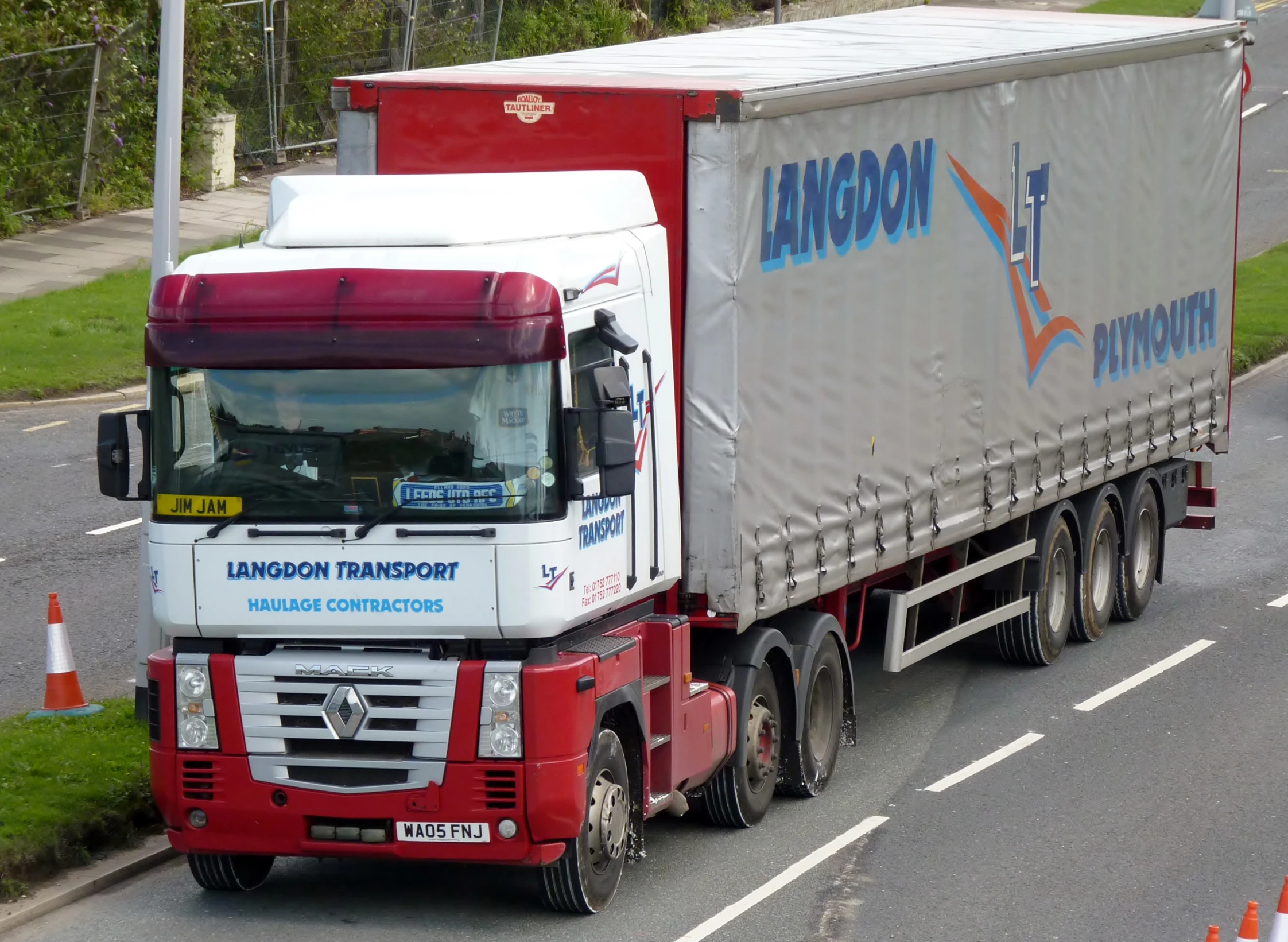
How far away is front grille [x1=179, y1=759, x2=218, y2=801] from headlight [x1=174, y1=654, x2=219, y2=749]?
0.28 feet

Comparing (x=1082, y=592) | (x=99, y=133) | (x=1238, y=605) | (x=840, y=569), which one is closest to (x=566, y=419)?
(x=840, y=569)

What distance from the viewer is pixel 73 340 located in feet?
75.8

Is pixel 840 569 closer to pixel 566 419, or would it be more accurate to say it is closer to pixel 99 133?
pixel 566 419

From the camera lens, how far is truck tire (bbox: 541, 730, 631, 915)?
31.8 feet

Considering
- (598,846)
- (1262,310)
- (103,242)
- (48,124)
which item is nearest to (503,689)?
(598,846)

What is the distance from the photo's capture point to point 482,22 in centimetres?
3875

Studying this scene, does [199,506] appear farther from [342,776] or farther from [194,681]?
[342,776]

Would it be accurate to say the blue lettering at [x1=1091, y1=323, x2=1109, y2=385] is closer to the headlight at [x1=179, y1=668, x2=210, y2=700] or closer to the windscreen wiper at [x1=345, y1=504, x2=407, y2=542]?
the windscreen wiper at [x1=345, y1=504, x2=407, y2=542]

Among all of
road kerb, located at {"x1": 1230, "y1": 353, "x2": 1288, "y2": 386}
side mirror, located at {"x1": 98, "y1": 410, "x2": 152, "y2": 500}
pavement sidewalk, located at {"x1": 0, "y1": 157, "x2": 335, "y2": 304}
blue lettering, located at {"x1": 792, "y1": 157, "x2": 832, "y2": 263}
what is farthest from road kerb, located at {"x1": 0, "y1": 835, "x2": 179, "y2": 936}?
road kerb, located at {"x1": 1230, "y1": 353, "x2": 1288, "y2": 386}

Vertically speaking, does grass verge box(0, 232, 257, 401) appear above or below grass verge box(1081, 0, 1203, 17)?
below

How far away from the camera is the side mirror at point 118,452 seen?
9.59 metres

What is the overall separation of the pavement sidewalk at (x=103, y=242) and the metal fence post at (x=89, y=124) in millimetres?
371

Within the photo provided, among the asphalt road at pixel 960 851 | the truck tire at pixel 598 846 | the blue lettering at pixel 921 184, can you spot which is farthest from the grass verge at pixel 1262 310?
the truck tire at pixel 598 846

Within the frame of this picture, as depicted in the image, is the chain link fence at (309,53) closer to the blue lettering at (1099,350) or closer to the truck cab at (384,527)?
the blue lettering at (1099,350)
